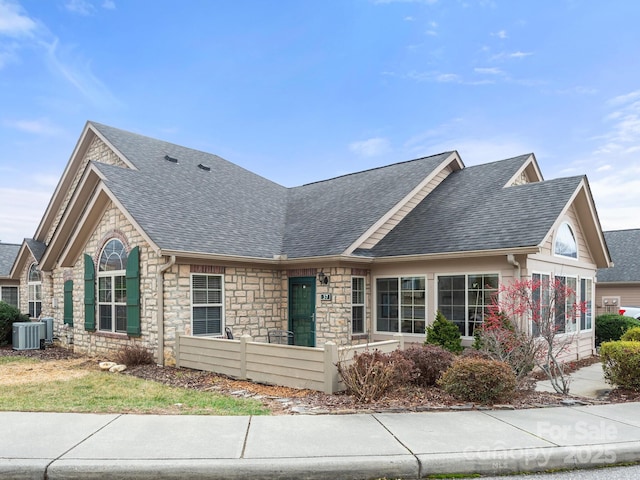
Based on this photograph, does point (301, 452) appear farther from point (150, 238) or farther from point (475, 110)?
point (475, 110)

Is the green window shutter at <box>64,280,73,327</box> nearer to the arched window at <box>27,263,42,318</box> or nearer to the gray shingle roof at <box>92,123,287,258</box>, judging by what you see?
the gray shingle roof at <box>92,123,287,258</box>

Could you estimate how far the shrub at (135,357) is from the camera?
11.1 metres

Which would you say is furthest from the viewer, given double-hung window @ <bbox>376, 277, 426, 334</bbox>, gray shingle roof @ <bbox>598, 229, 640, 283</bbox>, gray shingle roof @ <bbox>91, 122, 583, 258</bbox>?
gray shingle roof @ <bbox>598, 229, 640, 283</bbox>

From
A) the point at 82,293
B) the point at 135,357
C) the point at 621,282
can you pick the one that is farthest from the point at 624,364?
the point at 621,282

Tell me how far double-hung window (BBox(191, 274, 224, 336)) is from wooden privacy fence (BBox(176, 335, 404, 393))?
819 mm

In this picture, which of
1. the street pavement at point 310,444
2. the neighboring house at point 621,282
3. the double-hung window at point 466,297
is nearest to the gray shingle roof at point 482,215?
the double-hung window at point 466,297

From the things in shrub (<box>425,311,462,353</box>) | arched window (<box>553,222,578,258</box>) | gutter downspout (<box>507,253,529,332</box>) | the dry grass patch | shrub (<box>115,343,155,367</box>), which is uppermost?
arched window (<box>553,222,578,258</box>)

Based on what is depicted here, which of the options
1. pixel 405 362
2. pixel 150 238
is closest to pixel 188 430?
pixel 405 362

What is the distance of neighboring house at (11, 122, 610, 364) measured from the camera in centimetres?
1120

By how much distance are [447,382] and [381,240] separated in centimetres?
631

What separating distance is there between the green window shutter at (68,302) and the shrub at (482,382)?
1280cm

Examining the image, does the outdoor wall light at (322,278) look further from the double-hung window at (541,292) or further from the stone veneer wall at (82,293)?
the double-hung window at (541,292)

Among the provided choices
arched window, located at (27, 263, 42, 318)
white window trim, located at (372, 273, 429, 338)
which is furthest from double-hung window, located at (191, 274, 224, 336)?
arched window, located at (27, 263, 42, 318)

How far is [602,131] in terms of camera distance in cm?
1695
